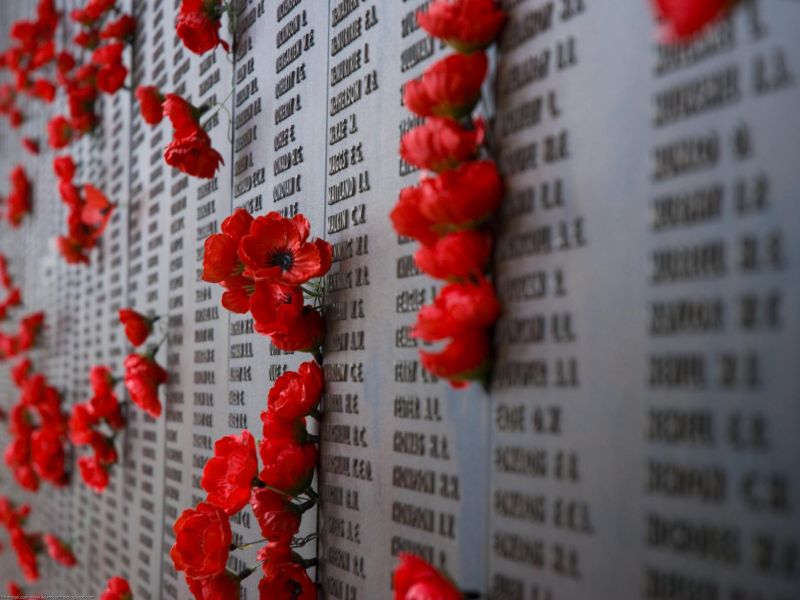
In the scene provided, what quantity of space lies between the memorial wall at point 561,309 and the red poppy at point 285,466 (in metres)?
0.07

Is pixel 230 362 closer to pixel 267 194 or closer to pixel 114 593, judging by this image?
pixel 267 194

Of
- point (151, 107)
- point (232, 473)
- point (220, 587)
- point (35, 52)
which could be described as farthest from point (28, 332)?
point (232, 473)

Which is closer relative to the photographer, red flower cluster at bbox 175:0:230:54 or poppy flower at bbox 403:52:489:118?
poppy flower at bbox 403:52:489:118

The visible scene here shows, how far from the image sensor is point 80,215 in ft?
13.1

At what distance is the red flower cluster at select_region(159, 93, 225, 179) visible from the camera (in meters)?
2.60

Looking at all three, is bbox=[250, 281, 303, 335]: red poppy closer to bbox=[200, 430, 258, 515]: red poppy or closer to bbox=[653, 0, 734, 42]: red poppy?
bbox=[200, 430, 258, 515]: red poppy

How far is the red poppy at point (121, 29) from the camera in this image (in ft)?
12.2

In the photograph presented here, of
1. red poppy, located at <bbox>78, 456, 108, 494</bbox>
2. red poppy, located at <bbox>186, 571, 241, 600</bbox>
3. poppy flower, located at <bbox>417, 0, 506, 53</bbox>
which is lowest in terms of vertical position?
red poppy, located at <bbox>186, 571, 241, 600</bbox>

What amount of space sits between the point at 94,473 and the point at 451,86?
8.78 ft

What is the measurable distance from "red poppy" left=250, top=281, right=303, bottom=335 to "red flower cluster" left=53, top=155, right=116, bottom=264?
6.30 ft

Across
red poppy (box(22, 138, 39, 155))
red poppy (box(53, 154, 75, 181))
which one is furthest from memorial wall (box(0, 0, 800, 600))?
red poppy (box(22, 138, 39, 155))

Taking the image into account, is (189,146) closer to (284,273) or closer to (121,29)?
(284,273)

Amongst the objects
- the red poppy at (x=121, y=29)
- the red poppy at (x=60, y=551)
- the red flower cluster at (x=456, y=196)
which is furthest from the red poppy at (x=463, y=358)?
the red poppy at (x=60, y=551)

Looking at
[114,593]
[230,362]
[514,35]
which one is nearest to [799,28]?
[514,35]
